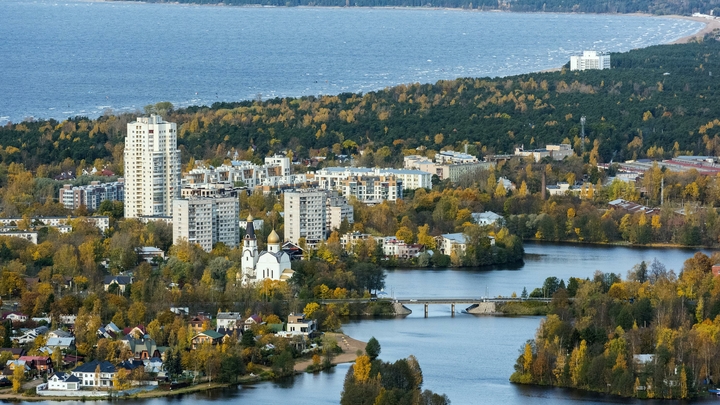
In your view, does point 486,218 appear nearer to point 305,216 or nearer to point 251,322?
point 305,216

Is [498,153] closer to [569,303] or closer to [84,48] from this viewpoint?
[569,303]

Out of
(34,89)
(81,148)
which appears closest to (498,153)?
(81,148)

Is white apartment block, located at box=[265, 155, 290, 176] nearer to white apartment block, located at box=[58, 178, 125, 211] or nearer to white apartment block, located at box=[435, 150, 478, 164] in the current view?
white apartment block, located at box=[435, 150, 478, 164]

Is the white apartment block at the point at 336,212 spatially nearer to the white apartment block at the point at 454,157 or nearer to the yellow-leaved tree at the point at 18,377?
the white apartment block at the point at 454,157

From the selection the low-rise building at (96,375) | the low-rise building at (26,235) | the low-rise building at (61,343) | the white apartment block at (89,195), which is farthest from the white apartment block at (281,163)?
the low-rise building at (96,375)

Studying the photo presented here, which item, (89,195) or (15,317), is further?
(89,195)

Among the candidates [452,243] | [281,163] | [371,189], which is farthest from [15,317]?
[281,163]
